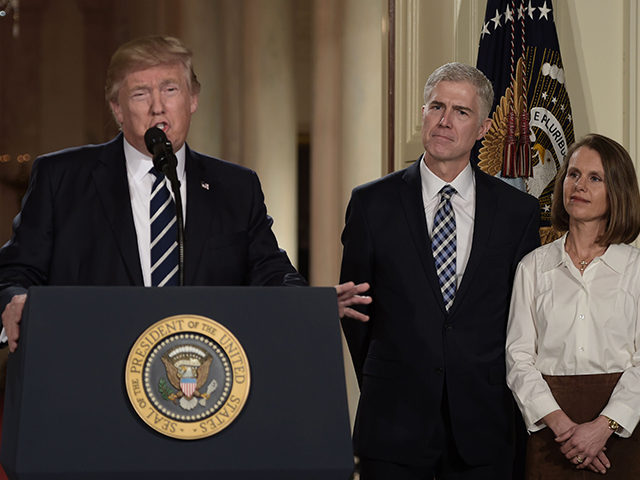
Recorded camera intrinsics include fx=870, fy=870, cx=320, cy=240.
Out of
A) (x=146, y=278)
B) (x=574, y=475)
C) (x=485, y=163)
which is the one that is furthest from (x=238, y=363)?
(x=485, y=163)

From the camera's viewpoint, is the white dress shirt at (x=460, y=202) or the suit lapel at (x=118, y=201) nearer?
the suit lapel at (x=118, y=201)

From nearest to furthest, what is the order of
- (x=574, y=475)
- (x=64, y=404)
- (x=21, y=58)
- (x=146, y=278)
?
(x=64, y=404) < (x=146, y=278) < (x=574, y=475) < (x=21, y=58)

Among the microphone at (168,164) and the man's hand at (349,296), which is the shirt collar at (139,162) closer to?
the microphone at (168,164)

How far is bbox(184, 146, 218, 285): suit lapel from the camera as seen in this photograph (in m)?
1.91

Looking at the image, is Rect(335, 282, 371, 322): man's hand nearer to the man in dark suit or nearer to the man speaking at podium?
the man speaking at podium

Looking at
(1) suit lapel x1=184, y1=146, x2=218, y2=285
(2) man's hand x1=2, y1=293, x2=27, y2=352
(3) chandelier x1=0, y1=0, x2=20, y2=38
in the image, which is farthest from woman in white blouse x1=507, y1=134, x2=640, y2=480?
(3) chandelier x1=0, y1=0, x2=20, y2=38

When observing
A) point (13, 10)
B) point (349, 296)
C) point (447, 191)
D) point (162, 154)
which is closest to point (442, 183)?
point (447, 191)

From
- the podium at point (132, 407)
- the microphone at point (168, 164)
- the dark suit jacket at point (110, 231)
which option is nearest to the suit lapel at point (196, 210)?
the dark suit jacket at point (110, 231)

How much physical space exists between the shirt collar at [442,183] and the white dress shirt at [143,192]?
0.70m

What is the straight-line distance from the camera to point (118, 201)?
1.93 metres

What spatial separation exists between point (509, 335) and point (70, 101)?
3138 millimetres

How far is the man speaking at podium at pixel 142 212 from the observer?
187 cm

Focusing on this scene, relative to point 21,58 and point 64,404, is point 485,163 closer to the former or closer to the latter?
point 64,404

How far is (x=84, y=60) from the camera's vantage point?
4.64 metres
